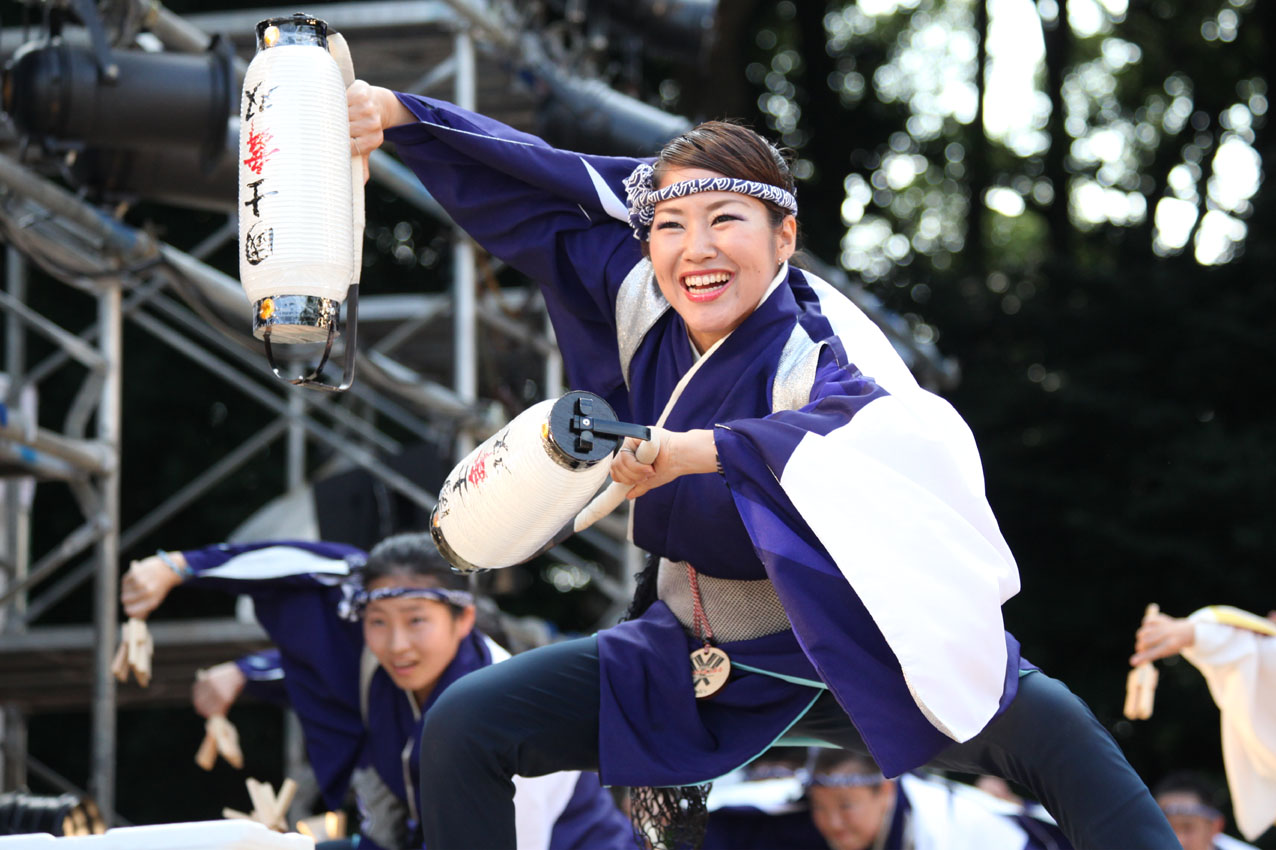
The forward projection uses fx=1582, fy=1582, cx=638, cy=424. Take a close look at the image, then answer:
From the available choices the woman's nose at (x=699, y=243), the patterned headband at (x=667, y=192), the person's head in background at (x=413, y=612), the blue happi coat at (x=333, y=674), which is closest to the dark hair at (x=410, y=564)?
the person's head in background at (x=413, y=612)

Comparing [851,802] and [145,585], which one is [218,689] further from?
[851,802]

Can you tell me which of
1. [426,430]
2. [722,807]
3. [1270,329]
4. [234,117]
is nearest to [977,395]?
[1270,329]

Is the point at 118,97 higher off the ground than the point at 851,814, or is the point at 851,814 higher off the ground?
the point at 118,97

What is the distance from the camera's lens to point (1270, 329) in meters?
9.62

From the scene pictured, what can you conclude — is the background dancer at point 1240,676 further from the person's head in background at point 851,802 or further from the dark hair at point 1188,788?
the dark hair at point 1188,788

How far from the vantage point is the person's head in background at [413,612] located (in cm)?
341

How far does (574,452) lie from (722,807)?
282 centimetres

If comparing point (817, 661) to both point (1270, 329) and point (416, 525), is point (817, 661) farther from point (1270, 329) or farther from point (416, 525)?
point (1270, 329)

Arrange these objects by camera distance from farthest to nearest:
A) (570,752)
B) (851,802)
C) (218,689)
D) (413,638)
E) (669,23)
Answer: (669,23)
(851,802)
(218,689)
(413,638)
(570,752)

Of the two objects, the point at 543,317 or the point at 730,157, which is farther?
the point at 543,317

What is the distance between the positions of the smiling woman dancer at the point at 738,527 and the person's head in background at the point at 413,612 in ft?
3.05

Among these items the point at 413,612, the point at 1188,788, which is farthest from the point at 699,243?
the point at 1188,788

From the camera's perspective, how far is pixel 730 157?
2.41 metres

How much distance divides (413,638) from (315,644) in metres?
0.46
